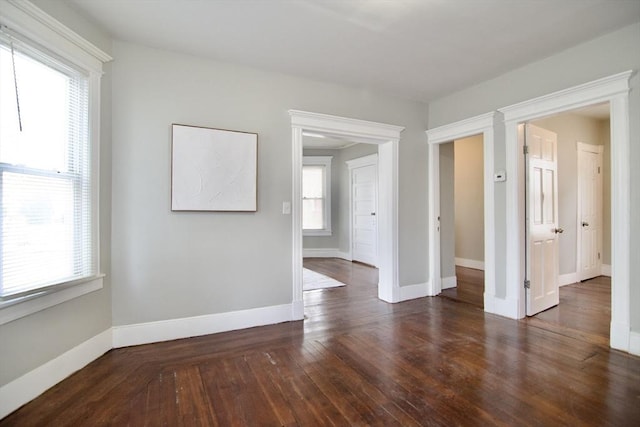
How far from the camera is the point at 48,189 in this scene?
2.00 metres

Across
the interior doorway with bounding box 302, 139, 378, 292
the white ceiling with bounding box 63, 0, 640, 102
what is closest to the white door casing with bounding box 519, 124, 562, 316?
the white ceiling with bounding box 63, 0, 640, 102

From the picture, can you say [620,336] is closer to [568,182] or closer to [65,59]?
[568,182]

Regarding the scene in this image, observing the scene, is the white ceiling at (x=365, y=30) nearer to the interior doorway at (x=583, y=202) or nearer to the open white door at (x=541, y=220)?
the open white door at (x=541, y=220)

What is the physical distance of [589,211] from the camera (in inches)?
193

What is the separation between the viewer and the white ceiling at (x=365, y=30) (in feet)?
7.02

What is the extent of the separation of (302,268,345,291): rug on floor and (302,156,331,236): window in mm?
2002

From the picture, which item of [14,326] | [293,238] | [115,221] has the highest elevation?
[115,221]

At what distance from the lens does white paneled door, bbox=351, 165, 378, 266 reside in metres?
6.35

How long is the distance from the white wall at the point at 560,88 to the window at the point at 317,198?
3649 mm

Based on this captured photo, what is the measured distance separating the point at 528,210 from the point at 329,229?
4637 mm

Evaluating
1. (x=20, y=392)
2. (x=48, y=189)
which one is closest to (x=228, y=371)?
(x=20, y=392)

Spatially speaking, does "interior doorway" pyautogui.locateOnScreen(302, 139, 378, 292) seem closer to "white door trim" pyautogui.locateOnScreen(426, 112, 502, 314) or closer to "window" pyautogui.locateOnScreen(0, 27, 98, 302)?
"white door trim" pyautogui.locateOnScreen(426, 112, 502, 314)

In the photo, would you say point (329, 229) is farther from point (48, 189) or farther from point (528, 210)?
point (48, 189)

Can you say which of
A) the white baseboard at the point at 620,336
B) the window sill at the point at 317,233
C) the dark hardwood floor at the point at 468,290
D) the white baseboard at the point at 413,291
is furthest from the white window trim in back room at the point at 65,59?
the window sill at the point at 317,233
